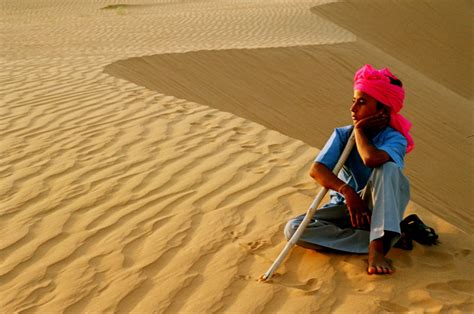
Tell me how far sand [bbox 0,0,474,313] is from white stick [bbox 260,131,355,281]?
0.22ft

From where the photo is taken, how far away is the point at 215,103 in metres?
9.33

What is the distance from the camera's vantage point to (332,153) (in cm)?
A: 427

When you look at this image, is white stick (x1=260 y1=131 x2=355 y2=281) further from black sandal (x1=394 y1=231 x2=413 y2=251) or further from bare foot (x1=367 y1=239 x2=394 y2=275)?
black sandal (x1=394 y1=231 x2=413 y2=251)

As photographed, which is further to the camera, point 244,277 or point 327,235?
point 327,235

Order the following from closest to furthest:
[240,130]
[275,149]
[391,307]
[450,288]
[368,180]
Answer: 1. [391,307]
2. [450,288]
3. [368,180]
4. [275,149]
5. [240,130]

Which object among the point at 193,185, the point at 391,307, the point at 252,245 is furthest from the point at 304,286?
the point at 193,185

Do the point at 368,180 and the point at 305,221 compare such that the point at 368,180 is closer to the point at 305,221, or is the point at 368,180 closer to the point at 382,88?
the point at 305,221

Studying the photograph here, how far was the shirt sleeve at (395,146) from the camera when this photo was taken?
4.07 metres

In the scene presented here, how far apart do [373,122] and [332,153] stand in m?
0.30

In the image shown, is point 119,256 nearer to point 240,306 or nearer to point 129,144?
point 240,306

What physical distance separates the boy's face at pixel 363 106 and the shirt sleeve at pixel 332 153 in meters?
0.18

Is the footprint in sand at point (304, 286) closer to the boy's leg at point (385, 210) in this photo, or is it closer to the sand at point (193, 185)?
the sand at point (193, 185)

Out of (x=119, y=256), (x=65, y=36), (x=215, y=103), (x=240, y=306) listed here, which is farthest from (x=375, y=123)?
(x=65, y=36)

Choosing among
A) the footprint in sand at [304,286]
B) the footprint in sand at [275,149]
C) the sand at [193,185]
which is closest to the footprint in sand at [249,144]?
the sand at [193,185]
